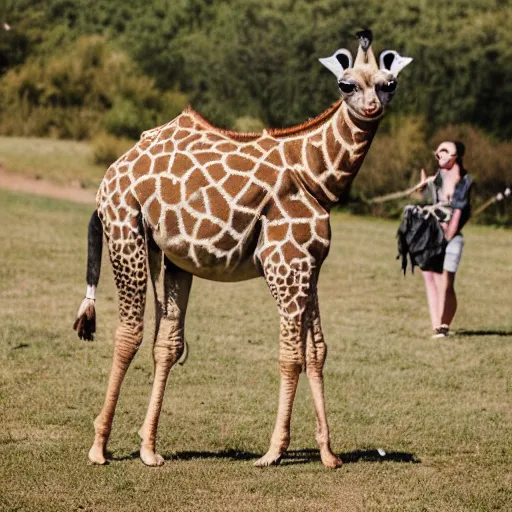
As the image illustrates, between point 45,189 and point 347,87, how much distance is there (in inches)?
876

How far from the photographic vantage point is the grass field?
24.2 feet

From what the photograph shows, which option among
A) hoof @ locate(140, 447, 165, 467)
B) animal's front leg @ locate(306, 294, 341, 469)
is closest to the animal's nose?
animal's front leg @ locate(306, 294, 341, 469)

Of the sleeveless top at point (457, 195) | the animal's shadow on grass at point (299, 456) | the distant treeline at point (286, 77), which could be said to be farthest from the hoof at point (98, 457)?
the distant treeline at point (286, 77)

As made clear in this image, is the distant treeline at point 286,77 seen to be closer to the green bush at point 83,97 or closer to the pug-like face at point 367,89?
the green bush at point 83,97

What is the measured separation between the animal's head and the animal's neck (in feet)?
0.33

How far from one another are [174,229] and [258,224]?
537 mm

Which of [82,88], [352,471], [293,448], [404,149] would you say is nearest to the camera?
[352,471]

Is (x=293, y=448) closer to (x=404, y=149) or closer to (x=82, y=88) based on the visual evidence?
(x=404, y=149)

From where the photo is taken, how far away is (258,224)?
25.2 feet

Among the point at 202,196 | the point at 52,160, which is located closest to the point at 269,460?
the point at 202,196

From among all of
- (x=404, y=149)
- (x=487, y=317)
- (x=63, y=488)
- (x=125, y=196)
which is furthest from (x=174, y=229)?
(x=404, y=149)

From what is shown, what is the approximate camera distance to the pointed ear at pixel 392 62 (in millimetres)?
7520

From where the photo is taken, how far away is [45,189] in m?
29.0

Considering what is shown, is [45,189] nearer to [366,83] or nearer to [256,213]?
[256,213]
